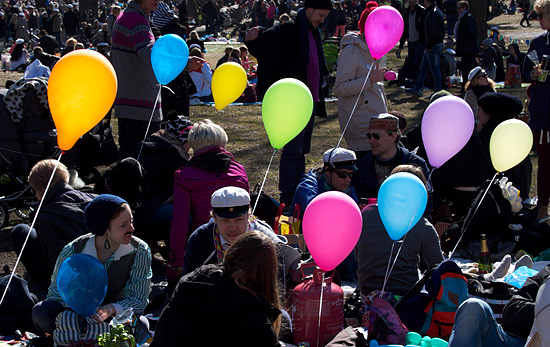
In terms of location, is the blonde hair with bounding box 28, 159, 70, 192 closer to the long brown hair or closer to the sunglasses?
the sunglasses

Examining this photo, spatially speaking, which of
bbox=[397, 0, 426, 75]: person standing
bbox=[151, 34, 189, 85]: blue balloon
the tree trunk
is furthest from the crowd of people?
the tree trunk

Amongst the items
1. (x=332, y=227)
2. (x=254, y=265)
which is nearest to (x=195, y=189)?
(x=332, y=227)

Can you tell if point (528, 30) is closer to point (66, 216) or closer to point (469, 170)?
point (469, 170)

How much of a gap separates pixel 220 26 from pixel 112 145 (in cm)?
2395

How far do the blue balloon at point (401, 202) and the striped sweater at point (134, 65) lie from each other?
2.67 m

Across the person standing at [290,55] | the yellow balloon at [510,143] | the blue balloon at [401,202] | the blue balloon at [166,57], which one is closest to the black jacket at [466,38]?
the person standing at [290,55]

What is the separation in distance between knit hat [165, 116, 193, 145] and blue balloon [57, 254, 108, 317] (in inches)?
79.6

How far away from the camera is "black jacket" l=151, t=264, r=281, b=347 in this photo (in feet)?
9.29

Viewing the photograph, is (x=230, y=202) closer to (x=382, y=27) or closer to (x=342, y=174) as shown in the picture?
(x=342, y=174)

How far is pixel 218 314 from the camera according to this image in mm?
2824

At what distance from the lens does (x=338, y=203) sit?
372 cm

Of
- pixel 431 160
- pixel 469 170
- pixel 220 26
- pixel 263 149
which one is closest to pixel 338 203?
pixel 431 160

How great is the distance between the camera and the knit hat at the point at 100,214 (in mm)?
3864

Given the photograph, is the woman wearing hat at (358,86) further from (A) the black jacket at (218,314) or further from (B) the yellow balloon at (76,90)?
(A) the black jacket at (218,314)
